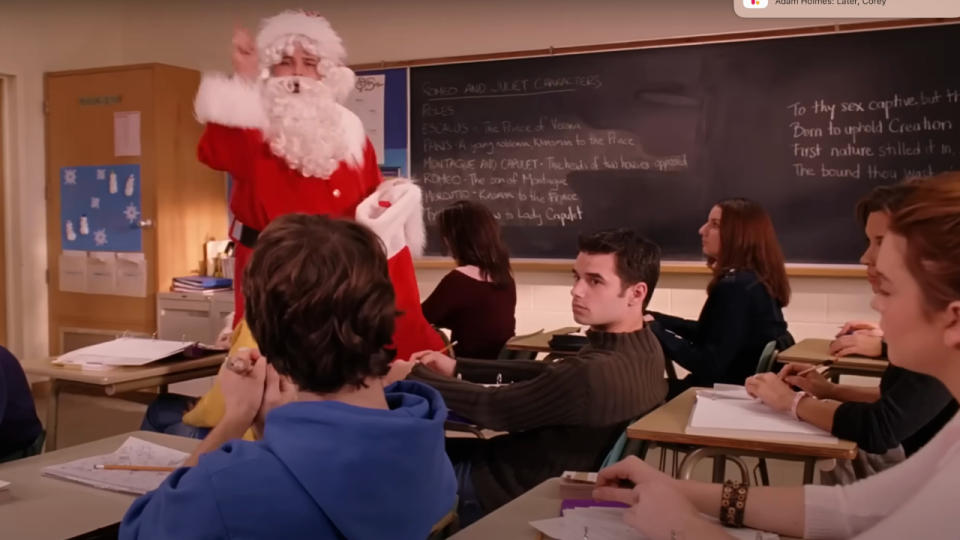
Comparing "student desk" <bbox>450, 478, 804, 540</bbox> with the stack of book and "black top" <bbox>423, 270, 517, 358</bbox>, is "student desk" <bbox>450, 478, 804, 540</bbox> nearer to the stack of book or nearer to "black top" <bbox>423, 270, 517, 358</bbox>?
"black top" <bbox>423, 270, 517, 358</bbox>

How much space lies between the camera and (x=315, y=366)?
1.25m

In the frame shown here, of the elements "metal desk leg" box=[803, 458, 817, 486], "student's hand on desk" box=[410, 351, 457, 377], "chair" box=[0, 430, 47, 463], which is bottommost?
"chair" box=[0, 430, 47, 463]

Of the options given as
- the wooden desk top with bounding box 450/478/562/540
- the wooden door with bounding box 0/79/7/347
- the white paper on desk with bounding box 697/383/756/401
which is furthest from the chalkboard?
the wooden desk top with bounding box 450/478/562/540

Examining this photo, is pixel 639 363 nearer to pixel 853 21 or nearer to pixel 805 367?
pixel 805 367

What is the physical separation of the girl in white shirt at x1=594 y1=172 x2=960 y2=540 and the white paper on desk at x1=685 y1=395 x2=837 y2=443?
0.59 m

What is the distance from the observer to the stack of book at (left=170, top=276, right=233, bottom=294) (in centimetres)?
566

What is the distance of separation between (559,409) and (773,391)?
524 mm

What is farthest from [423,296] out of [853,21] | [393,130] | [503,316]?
[853,21]

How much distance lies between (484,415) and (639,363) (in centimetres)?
41

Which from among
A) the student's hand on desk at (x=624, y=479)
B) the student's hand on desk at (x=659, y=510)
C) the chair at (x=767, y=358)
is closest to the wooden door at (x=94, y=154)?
the chair at (x=767, y=358)

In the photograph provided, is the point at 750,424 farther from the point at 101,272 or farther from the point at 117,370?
the point at 101,272

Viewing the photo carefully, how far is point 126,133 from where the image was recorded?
5848 millimetres

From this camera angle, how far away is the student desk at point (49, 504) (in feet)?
4.97

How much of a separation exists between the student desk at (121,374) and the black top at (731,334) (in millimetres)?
1682
